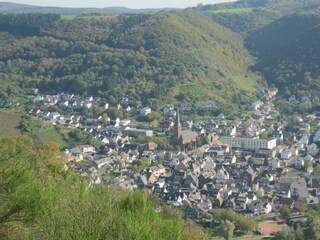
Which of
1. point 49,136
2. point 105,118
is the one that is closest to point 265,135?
point 105,118

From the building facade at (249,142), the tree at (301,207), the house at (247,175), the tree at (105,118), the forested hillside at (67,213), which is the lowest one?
the tree at (105,118)

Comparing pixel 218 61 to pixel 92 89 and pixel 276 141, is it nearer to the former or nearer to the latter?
pixel 92 89

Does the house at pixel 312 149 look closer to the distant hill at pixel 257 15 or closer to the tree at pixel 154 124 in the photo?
the tree at pixel 154 124

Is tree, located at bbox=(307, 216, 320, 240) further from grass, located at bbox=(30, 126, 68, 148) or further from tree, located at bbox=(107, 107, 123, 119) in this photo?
tree, located at bbox=(107, 107, 123, 119)

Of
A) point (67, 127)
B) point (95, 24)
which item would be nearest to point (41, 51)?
point (95, 24)

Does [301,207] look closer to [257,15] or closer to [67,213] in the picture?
[67,213]

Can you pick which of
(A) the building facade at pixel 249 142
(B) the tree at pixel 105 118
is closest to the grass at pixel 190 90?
(B) the tree at pixel 105 118

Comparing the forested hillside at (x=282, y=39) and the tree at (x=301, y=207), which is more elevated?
the forested hillside at (x=282, y=39)
